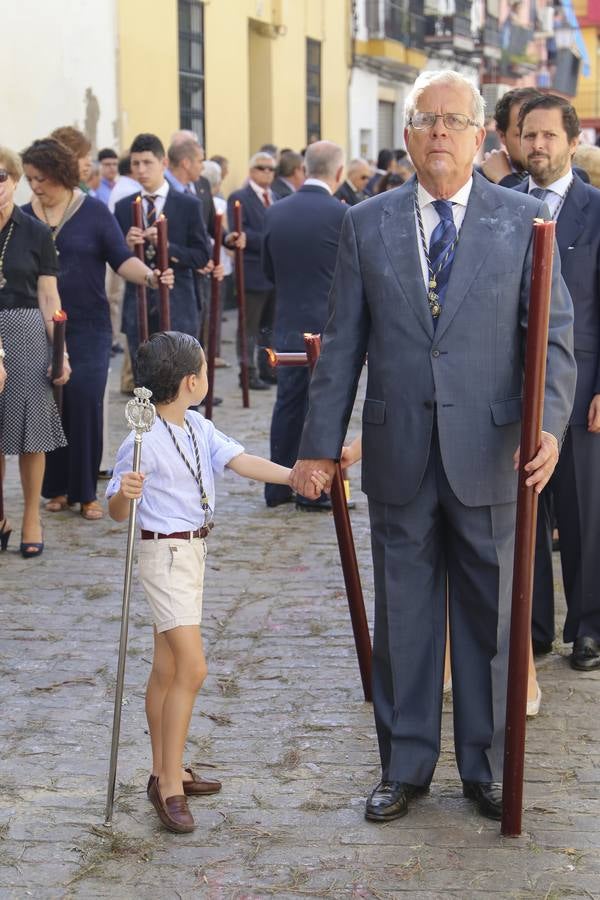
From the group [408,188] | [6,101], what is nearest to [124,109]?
[6,101]

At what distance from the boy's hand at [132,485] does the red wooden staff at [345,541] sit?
2.67 ft

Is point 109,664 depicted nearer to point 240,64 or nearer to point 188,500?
point 188,500

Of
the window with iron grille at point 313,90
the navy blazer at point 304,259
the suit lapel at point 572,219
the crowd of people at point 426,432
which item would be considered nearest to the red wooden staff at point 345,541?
the crowd of people at point 426,432

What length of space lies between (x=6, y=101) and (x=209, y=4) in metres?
6.22

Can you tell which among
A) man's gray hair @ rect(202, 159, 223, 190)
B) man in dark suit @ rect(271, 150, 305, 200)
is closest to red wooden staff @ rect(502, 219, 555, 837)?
man in dark suit @ rect(271, 150, 305, 200)

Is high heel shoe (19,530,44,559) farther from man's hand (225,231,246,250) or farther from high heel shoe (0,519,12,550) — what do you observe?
man's hand (225,231,246,250)

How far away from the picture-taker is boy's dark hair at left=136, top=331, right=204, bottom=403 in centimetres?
428

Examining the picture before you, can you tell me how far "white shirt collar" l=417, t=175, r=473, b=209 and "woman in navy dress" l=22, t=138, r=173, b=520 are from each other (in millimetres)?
4091

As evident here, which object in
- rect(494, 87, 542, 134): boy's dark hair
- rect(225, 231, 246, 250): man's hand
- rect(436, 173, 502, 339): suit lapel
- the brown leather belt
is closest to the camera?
rect(436, 173, 502, 339): suit lapel

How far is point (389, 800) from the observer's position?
4.33 m

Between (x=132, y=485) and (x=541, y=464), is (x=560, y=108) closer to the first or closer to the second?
(x=541, y=464)

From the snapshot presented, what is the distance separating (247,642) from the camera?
611 centimetres

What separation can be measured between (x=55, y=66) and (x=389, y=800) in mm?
13036

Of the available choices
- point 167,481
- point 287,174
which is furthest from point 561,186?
point 287,174
